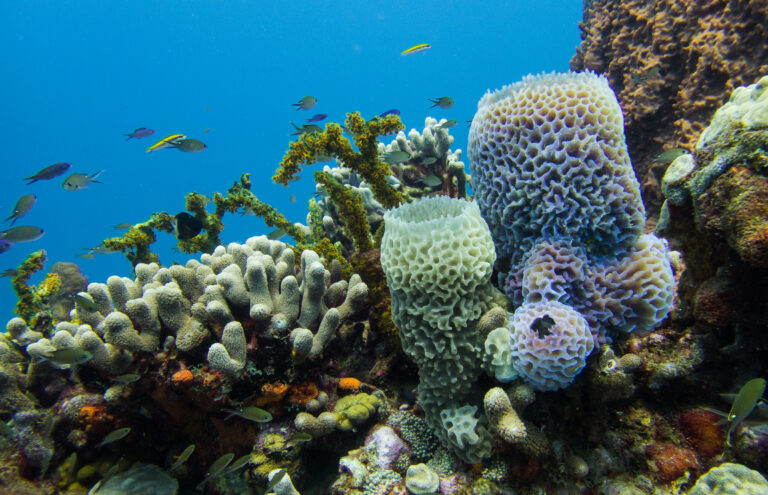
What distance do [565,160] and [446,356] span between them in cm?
167

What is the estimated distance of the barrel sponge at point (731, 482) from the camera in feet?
7.11

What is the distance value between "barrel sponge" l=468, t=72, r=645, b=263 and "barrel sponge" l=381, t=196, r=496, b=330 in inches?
17.5

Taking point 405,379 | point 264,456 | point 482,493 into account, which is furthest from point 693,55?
point 264,456

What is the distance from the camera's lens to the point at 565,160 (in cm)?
257

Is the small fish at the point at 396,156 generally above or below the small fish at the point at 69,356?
above

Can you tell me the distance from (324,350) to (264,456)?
3.40 feet

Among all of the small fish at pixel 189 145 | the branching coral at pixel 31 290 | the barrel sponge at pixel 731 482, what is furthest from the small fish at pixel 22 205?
the barrel sponge at pixel 731 482

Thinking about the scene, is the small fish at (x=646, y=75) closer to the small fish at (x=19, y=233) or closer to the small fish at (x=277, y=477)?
the small fish at (x=277, y=477)

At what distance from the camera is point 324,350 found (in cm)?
363

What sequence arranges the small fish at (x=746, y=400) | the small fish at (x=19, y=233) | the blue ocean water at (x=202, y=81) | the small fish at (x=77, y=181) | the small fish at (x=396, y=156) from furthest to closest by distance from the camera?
1. the blue ocean water at (x=202, y=81)
2. the small fish at (x=77, y=181)
3. the small fish at (x=19, y=233)
4. the small fish at (x=396, y=156)
5. the small fish at (x=746, y=400)

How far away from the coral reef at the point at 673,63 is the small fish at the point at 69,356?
21.5ft

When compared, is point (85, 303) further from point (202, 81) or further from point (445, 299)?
point (202, 81)

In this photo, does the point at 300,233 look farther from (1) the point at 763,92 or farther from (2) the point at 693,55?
(2) the point at 693,55

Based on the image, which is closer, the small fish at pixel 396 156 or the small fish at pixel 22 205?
the small fish at pixel 396 156
